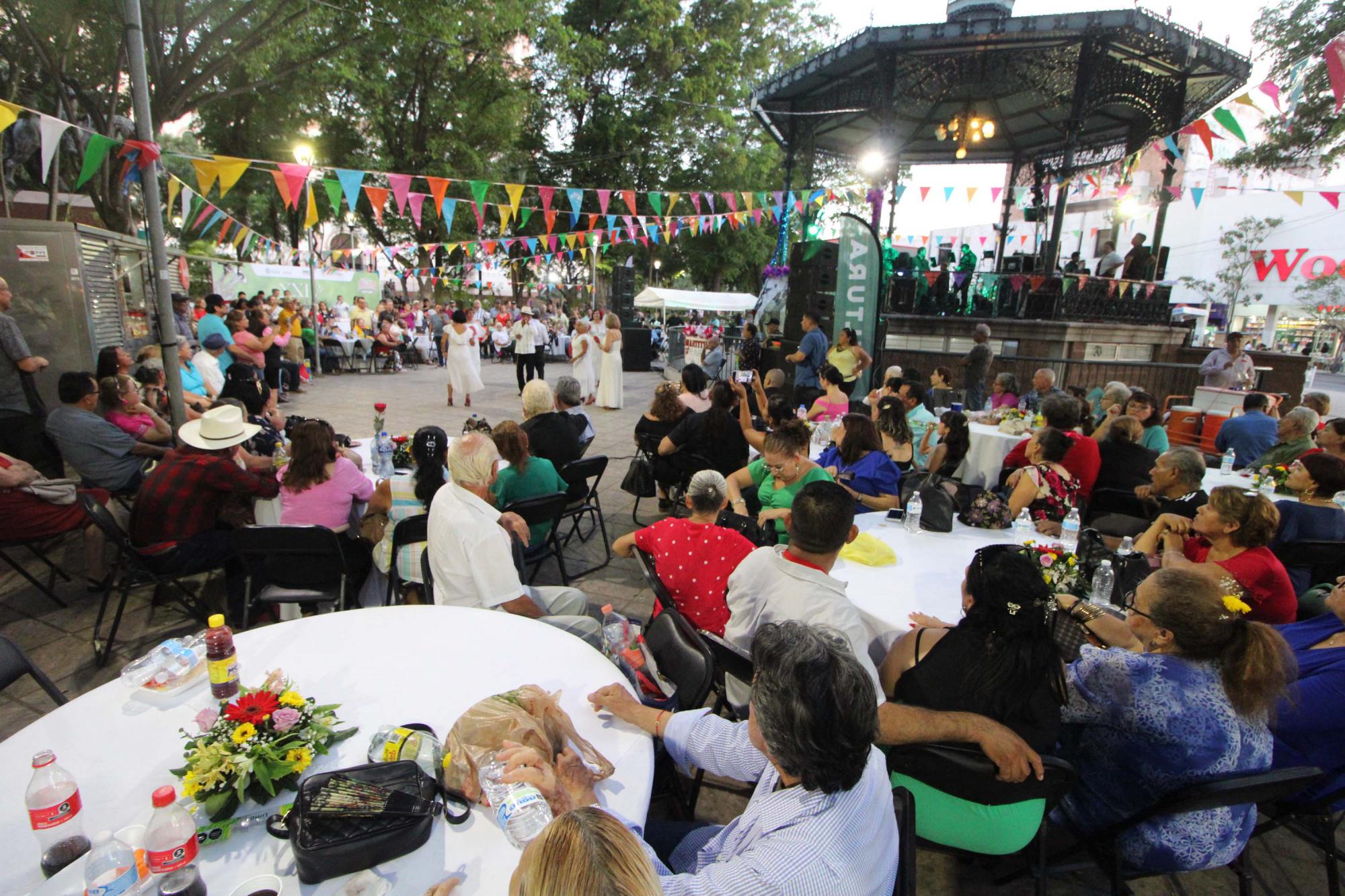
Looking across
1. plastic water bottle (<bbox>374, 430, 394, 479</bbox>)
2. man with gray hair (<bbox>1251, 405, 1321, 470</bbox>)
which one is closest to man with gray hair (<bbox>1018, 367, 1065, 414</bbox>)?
man with gray hair (<bbox>1251, 405, 1321, 470</bbox>)

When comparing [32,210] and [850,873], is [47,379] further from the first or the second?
[32,210]

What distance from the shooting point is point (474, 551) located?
8.37 ft

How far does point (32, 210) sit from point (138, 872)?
2049 cm

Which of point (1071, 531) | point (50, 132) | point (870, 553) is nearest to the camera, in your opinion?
point (870, 553)

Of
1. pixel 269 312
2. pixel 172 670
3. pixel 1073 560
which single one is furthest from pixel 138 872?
pixel 269 312

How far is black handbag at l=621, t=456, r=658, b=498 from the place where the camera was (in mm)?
5184

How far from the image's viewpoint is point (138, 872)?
123 cm

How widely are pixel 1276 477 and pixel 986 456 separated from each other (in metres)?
1.99

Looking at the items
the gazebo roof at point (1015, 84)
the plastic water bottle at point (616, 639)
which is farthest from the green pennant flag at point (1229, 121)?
the plastic water bottle at point (616, 639)

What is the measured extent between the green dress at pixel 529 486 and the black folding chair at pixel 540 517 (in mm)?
54

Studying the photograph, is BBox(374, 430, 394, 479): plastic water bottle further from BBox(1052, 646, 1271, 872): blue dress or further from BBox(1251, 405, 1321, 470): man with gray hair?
BBox(1251, 405, 1321, 470): man with gray hair

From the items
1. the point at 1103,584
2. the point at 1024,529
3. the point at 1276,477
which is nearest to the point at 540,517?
the point at 1024,529

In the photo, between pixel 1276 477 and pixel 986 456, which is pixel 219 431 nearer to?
pixel 986 456

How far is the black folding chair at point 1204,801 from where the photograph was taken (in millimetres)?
1680
